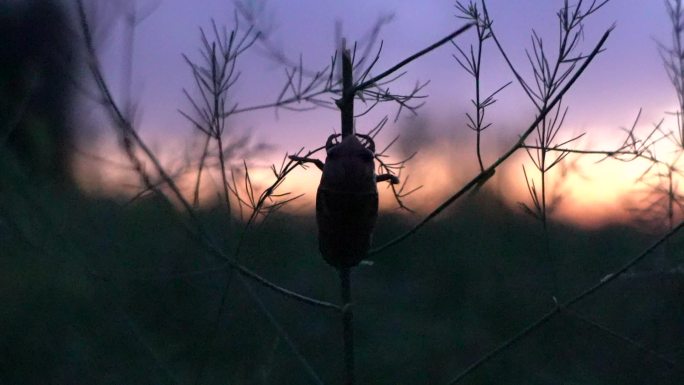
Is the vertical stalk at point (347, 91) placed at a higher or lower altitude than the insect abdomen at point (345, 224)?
higher

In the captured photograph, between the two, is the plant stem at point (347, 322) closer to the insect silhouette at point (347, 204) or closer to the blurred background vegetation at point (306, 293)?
the insect silhouette at point (347, 204)

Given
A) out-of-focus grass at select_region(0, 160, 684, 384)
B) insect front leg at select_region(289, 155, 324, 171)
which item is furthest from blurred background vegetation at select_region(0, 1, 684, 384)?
insect front leg at select_region(289, 155, 324, 171)

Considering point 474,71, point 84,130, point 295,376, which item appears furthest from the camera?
point 295,376

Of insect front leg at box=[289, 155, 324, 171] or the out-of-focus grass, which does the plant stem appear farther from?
the out-of-focus grass

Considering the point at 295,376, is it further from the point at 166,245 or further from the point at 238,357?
the point at 166,245

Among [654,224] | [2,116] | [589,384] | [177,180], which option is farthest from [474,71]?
[589,384]

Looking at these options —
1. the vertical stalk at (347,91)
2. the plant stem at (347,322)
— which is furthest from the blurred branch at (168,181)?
the vertical stalk at (347,91)
